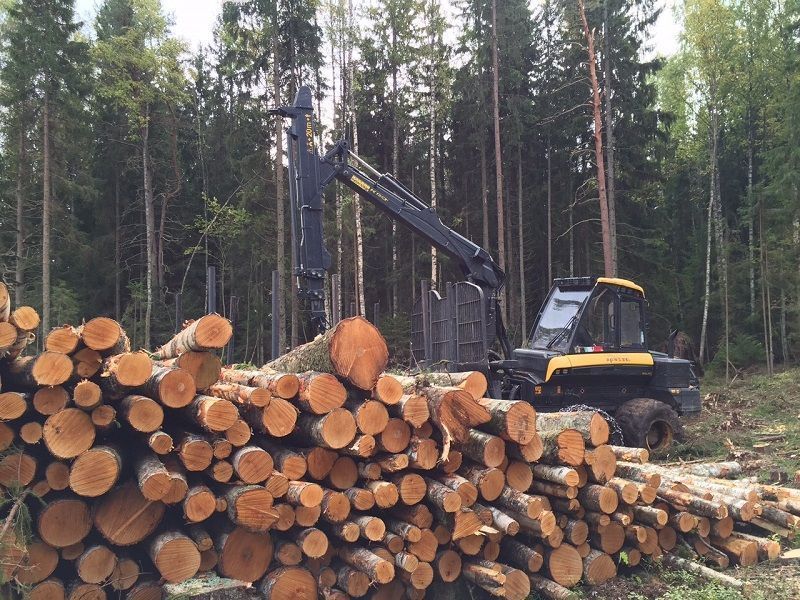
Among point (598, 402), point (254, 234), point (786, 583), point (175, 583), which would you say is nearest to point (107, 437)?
point (175, 583)

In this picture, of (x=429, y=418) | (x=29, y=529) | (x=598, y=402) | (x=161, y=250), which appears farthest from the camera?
(x=161, y=250)

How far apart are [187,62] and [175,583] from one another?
2875cm

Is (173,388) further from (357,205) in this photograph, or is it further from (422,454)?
(357,205)

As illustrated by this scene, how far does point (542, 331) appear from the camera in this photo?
10203 mm

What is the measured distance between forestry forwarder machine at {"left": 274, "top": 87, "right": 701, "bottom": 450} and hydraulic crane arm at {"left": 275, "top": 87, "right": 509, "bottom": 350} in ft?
0.05

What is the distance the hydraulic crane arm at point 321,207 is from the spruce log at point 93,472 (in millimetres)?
4893

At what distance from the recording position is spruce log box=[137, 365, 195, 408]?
4.49 meters

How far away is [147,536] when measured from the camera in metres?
4.54

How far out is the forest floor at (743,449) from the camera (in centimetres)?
492

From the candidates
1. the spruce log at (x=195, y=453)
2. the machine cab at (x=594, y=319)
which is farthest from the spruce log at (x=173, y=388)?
the machine cab at (x=594, y=319)

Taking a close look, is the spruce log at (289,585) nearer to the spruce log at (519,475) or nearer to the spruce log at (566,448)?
the spruce log at (519,475)

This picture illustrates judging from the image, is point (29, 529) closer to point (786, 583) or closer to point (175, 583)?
point (175, 583)

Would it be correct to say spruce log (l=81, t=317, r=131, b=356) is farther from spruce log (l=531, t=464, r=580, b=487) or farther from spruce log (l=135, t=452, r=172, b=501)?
spruce log (l=531, t=464, r=580, b=487)

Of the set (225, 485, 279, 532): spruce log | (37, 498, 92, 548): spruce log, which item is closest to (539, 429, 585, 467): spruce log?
(225, 485, 279, 532): spruce log
